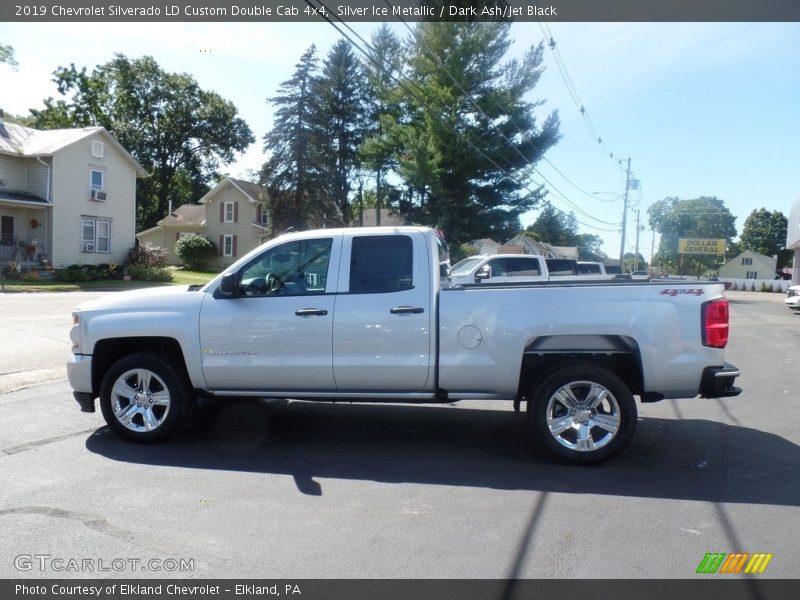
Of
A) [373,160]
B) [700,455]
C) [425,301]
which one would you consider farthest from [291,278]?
[373,160]

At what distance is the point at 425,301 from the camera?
583 centimetres

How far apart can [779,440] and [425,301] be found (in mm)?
3856

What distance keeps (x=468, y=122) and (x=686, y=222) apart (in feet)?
320

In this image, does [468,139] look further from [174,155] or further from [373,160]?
[174,155]

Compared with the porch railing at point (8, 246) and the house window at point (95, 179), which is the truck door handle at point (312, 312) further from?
the house window at point (95, 179)

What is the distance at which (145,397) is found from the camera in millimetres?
6203

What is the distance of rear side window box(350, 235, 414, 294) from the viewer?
596 cm

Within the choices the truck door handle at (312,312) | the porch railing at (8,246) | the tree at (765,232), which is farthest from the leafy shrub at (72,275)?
the tree at (765,232)

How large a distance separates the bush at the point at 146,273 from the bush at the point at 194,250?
11432mm

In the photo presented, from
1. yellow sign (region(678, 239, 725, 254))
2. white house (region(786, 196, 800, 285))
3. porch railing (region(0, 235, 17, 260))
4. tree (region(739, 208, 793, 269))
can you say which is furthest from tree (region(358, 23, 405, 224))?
tree (region(739, 208, 793, 269))

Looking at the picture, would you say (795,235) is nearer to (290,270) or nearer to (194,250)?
(194,250)

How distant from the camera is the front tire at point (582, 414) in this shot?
559 cm

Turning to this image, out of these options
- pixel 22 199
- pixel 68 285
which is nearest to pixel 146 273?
pixel 68 285

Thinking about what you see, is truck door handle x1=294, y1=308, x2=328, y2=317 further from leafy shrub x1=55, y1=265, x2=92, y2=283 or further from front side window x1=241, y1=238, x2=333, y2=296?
leafy shrub x1=55, y1=265, x2=92, y2=283
